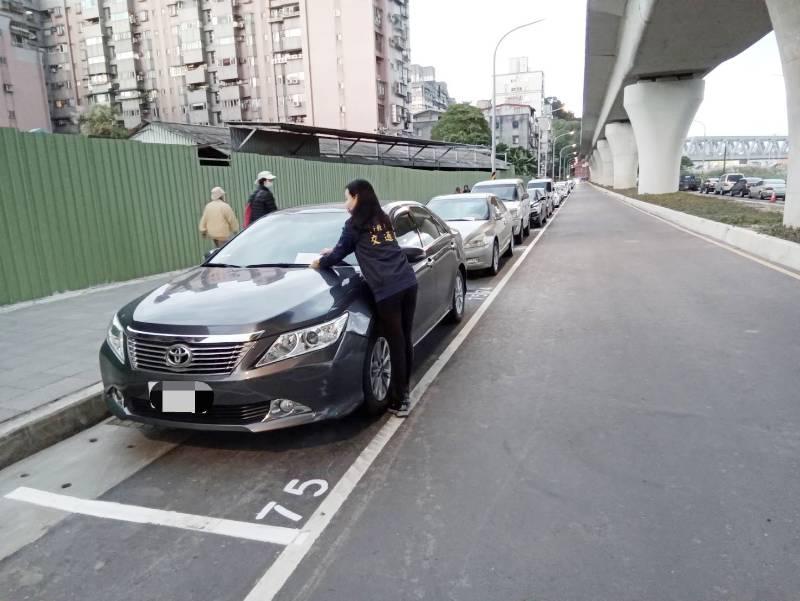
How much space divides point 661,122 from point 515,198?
21.3m

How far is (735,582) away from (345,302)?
104 inches

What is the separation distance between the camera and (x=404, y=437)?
4.04 metres

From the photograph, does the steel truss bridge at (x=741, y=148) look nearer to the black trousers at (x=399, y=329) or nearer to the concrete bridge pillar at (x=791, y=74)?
the concrete bridge pillar at (x=791, y=74)

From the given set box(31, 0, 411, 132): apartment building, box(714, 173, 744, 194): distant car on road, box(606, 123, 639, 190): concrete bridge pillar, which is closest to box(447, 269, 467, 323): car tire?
box(714, 173, 744, 194): distant car on road

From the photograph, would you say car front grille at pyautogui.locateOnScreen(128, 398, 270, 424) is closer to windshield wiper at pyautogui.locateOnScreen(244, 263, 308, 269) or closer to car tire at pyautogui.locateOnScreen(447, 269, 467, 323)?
windshield wiper at pyautogui.locateOnScreen(244, 263, 308, 269)

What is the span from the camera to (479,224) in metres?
10.7

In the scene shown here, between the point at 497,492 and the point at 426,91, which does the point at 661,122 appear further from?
the point at 426,91

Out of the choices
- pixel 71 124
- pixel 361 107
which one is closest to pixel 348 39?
pixel 361 107

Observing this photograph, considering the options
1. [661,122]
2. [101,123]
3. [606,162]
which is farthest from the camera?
[606,162]

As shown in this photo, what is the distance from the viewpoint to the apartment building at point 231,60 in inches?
2566

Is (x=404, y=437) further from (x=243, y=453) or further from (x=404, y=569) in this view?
(x=404, y=569)

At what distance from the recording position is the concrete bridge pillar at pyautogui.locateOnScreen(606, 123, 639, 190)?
53094mm

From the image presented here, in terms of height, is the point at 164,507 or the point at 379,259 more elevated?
the point at 379,259

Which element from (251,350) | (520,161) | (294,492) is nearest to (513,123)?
(520,161)
